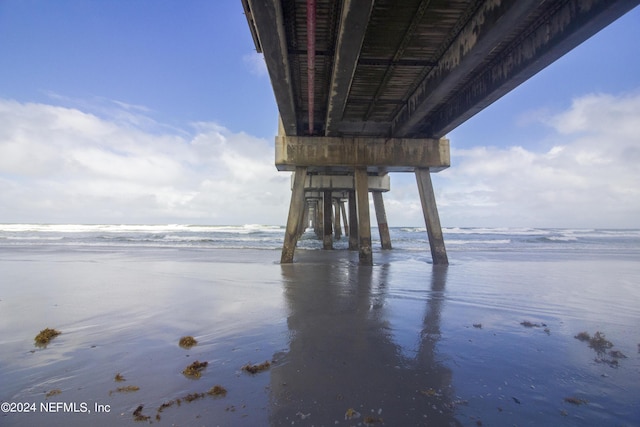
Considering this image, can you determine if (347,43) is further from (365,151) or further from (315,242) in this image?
(315,242)

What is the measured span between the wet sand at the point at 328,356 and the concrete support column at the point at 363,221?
4539 mm

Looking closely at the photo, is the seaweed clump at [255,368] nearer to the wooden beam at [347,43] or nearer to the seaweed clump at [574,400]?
the seaweed clump at [574,400]

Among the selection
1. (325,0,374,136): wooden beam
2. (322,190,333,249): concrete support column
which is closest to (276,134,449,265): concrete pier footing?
(325,0,374,136): wooden beam

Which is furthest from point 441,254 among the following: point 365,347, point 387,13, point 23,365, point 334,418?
point 23,365

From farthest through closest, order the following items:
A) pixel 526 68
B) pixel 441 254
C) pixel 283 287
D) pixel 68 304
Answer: pixel 441 254 → pixel 283 287 → pixel 526 68 → pixel 68 304

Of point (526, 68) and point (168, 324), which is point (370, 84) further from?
point (168, 324)

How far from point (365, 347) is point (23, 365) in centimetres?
308

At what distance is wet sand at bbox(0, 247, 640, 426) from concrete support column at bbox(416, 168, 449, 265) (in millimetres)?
4607

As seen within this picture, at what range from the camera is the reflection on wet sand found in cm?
211

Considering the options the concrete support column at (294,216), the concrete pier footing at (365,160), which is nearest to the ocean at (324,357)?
the concrete pier footing at (365,160)

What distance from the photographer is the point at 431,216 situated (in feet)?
36.4

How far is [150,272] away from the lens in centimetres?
902

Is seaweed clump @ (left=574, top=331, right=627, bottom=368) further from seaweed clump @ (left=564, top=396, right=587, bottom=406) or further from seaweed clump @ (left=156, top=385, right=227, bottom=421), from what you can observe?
seaweed clump @ (left=156, top=385, right=227, bottom=421)

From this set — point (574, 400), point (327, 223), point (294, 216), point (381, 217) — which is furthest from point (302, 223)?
point (574, 400)
